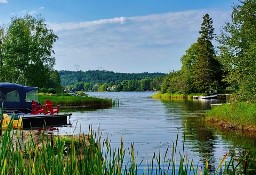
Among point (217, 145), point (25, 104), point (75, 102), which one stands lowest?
point (217, 145)

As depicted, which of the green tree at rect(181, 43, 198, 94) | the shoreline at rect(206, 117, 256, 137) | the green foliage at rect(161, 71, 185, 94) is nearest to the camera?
the shoreline at rect(206, 117, 256, 137)

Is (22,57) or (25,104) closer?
(25,104)

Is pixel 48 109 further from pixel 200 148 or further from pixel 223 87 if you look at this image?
pixel 223 87

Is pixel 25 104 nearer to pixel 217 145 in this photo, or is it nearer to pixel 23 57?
pixel 217 145

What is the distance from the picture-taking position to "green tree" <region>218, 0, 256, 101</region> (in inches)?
1203

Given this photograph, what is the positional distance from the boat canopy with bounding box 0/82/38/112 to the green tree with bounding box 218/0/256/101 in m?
16.1

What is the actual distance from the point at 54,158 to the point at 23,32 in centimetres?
7007

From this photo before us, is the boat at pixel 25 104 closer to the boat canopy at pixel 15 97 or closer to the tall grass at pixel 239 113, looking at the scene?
the boat canopy at pixel 15 97

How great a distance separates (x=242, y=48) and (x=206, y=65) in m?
67.3

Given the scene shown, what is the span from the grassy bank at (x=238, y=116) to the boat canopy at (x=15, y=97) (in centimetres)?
1555

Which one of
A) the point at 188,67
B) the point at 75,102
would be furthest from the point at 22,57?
the point at 188,67

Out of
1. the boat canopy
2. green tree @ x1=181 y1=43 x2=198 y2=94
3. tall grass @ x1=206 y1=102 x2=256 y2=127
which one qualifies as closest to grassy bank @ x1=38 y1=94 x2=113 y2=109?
the boat canopy

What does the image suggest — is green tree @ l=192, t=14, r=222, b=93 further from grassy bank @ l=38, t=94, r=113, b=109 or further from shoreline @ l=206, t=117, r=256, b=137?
shoreline @ l=206, t=117, r=256, b=137

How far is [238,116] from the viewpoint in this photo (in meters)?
32.7
